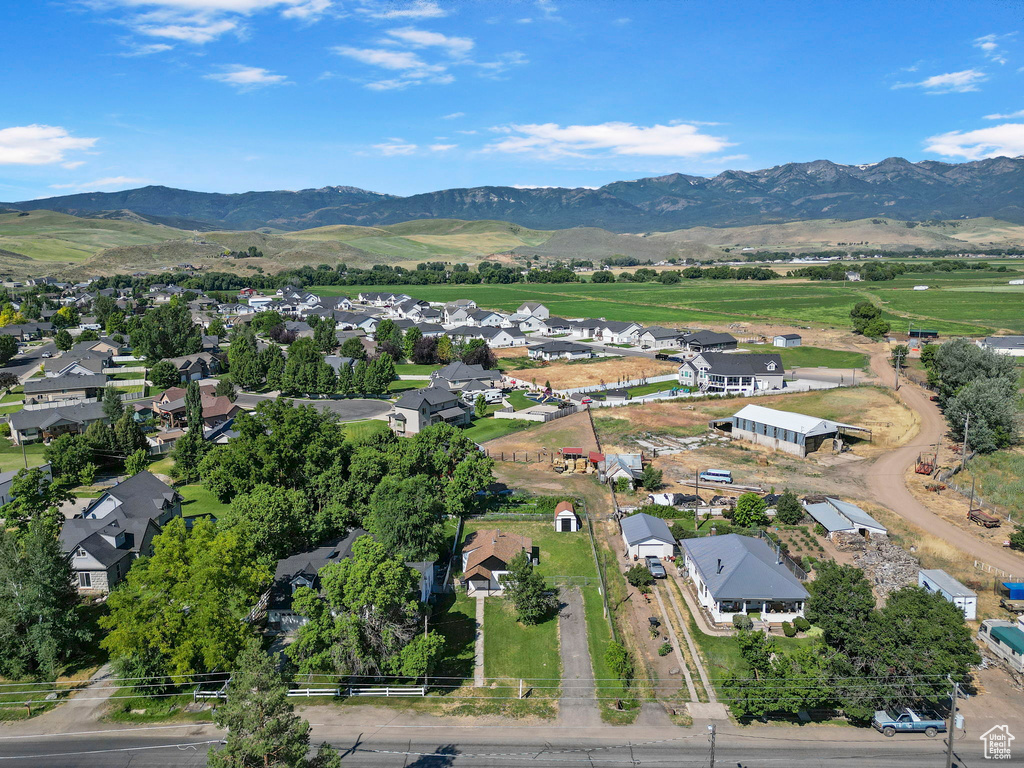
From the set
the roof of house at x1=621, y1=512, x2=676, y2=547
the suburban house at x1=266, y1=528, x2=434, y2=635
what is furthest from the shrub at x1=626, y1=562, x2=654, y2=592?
the suburban house at x1=266, y1=528, x2=434, y2=635

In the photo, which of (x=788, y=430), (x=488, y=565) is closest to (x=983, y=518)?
(x=788, y=430)

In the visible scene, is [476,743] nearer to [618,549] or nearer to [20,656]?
[618,549]

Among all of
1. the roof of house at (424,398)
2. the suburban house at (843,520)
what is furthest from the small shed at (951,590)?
the roof of house at (424,398)

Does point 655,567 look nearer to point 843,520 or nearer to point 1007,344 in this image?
point 843,520

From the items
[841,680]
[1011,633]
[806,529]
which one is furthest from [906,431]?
[841,680]

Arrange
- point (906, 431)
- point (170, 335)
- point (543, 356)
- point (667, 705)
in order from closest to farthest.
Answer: point (667, 705) → point (906, 431) → point (170, 335) → point (543, 356)

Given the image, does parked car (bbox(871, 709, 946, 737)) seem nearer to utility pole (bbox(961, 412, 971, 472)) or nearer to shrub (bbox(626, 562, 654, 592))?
shrub (bbox(626, 562, 654, 592))
